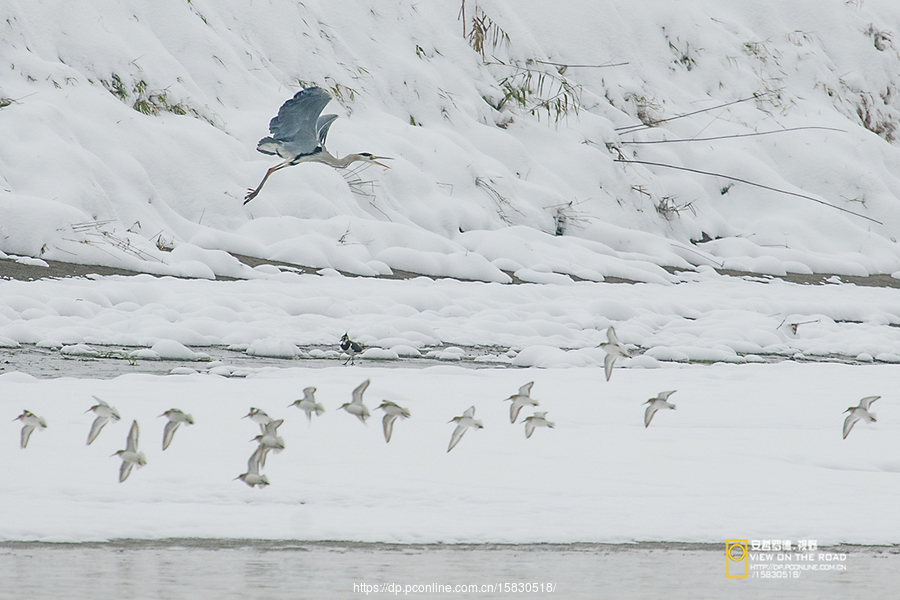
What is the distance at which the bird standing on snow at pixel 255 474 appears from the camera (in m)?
3.44

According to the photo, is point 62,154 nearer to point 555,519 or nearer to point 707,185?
point 555,519

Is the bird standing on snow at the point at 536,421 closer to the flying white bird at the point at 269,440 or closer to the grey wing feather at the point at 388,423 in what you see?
the grey wing feather at the point at 388,423

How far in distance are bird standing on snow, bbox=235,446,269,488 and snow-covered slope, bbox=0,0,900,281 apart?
15.5 feet

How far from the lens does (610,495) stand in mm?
3750

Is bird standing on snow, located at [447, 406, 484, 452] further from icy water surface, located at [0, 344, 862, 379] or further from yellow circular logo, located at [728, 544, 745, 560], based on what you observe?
icy water surface, located at [0, 344, 862, 379]

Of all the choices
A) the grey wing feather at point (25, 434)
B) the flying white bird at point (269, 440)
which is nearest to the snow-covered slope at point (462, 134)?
the grey wing feather at point (25, 434)

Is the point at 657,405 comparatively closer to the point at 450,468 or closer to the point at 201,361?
the point at 450,468

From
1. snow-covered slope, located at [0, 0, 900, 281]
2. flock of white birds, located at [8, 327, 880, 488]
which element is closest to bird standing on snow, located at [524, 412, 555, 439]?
flock of white birds, located at [8, 327, 880, 488]

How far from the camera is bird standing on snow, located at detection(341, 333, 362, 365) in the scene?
237 inches

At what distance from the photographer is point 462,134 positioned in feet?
40.0

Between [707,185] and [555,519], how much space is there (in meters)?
10.6

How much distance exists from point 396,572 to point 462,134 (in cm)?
964

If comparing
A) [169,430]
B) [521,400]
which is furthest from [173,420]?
[521,400]

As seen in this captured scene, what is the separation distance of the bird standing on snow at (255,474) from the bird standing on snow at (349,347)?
2.48m
